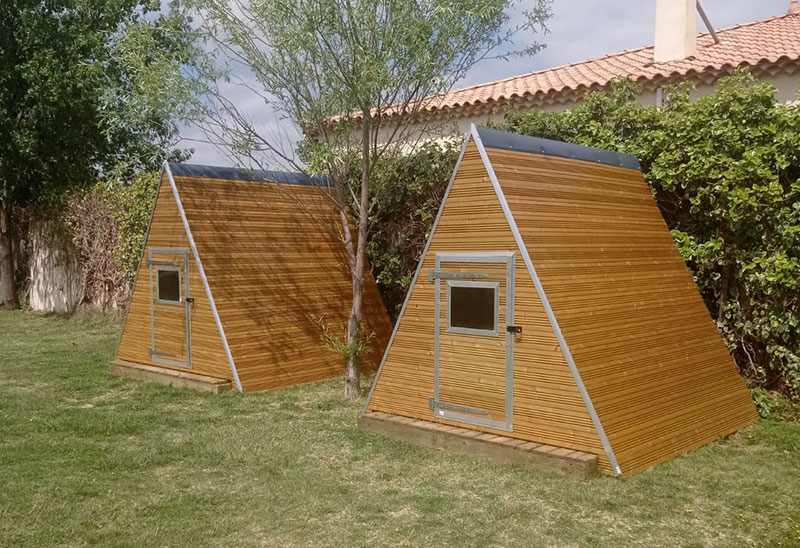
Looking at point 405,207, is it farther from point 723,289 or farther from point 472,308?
point 723,289

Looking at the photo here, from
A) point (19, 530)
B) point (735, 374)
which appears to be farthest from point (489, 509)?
point (735, 374)

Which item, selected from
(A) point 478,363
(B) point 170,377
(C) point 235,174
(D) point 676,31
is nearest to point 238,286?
(B) point 170,377

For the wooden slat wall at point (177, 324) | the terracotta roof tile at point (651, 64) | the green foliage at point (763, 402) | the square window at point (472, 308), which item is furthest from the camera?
the terracotta roof tile at point (651, 64)

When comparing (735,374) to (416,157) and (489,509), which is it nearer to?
(489,509)

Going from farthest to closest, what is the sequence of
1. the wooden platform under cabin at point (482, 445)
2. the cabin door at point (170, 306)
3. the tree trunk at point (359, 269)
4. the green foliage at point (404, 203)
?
the green foliage at point (404, 203) < the cabin door at point (170, 306) < the tree trunk at point (359, 269) < the wooden platform under cabin at point (482, 445)

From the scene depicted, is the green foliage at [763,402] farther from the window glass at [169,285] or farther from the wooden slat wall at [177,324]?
the window glass at [169,285]

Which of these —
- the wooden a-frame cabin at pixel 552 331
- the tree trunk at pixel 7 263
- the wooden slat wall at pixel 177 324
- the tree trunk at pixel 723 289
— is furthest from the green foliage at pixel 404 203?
the tree trunk at pixel 7 263

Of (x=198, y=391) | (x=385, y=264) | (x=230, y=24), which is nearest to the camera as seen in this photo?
(x=230, y=24)

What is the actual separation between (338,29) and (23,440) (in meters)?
4.94

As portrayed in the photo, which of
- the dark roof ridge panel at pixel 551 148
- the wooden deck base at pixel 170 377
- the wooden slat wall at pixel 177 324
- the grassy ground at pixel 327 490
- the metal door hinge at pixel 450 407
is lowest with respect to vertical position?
the grassy ground at pixel 327 490

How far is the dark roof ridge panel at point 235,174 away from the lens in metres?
9.61

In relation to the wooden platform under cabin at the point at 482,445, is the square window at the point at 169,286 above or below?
above

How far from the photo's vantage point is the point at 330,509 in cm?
514

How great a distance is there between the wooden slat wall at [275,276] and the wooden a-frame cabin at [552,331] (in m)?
2.68
